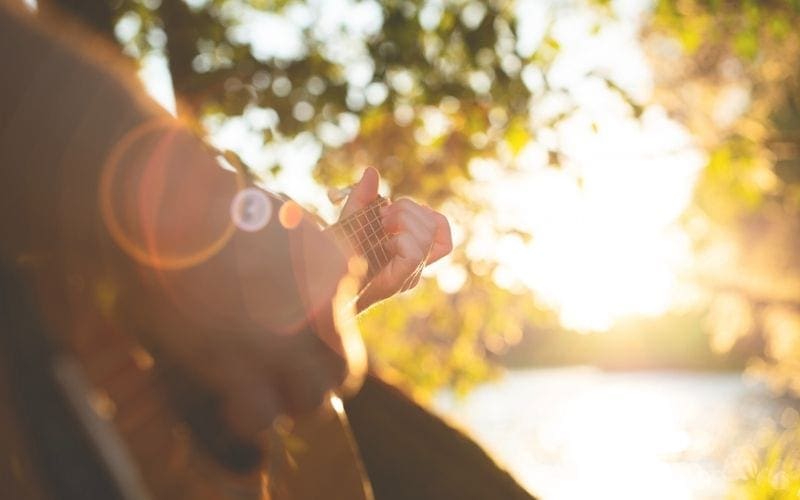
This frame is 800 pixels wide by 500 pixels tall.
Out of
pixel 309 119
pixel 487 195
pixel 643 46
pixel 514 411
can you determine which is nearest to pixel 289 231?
pixel 309 119

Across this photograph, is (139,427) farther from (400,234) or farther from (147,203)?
(400,234)

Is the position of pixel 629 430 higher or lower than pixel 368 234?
higher

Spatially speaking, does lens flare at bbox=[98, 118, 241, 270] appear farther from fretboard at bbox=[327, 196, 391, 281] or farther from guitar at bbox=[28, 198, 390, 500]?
fretboard at bbox=[327, 196, 391, 281]

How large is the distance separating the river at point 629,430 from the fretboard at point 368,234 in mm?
1957

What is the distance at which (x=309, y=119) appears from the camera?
6.17m

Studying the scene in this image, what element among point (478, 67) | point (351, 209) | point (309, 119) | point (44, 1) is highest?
point (478, 67)

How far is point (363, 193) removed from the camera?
88.4 inches

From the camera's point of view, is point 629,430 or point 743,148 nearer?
point 743,148

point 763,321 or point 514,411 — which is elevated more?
point 514,411

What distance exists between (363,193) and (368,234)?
5.5 inches

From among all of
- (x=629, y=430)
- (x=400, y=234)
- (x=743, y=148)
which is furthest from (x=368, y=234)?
(x=629, y=430)

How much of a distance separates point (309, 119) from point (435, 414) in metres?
3.00

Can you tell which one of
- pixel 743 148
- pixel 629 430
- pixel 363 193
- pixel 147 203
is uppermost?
pixel 629 430

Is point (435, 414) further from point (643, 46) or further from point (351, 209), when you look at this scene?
point (643, 46)
